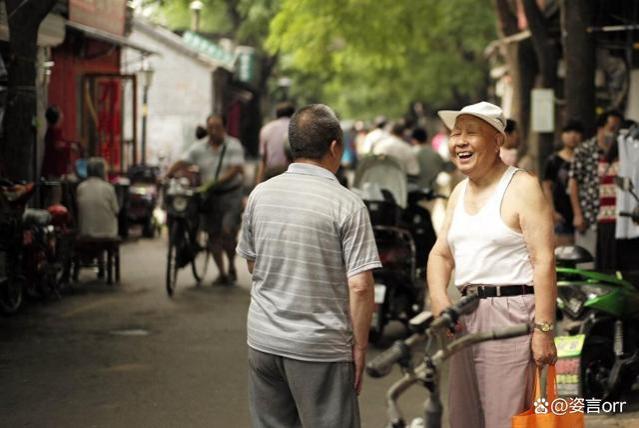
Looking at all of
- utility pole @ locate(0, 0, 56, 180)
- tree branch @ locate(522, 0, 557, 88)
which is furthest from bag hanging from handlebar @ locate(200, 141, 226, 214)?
tree branch @ locate(522, 0, 557, 88)

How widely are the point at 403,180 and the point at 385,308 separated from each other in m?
1.38

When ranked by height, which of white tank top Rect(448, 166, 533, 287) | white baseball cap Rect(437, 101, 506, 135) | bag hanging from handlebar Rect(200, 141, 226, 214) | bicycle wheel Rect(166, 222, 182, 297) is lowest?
bicycle wheel Rect(166, 222, 182, 297)

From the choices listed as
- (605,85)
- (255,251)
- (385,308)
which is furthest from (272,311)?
(605,85)

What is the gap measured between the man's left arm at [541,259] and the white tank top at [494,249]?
2.5 inches

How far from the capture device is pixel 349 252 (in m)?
5.12

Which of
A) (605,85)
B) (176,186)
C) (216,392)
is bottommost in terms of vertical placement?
(216,392)

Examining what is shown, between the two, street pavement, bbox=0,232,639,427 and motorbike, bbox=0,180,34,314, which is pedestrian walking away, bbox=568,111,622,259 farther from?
motorbike, bbox=0,180,34,314

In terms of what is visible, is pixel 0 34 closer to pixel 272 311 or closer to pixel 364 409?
pixel 364 409

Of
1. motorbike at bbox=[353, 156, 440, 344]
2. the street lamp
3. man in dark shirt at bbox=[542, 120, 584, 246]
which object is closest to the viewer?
motorbike at bbox=[353, 156, 440, 344]

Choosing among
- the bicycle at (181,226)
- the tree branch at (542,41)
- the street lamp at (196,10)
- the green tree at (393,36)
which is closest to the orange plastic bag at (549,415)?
the bicycle at (181,226)

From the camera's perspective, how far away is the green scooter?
827 cm

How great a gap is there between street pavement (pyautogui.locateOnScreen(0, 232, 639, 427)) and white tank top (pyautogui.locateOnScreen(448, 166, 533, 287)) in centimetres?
282

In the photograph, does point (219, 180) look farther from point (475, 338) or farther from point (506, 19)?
point (475, 338)

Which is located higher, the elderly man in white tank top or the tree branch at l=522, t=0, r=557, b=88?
the tree branch at l=522, t=0, r=557, b=88
